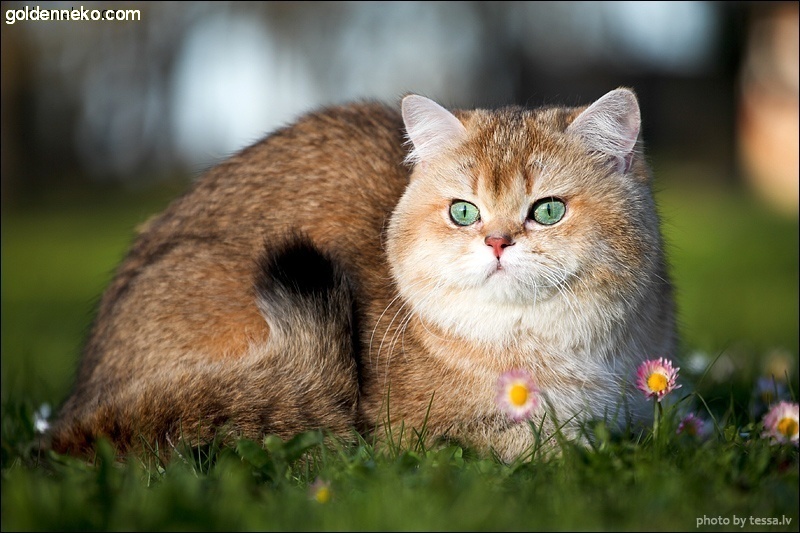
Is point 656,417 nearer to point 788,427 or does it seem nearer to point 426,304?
point 788,427

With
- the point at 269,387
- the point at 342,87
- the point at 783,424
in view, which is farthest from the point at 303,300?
the point at 342,87

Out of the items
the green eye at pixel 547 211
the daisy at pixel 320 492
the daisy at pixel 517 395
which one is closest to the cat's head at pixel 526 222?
the green eye at pixel 547 211

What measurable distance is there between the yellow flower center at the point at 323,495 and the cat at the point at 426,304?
74 centimetres

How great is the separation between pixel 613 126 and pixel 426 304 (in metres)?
1.03

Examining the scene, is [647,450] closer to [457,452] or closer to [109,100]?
[457,452]

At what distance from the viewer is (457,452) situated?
3.16 m

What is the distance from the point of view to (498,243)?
3.12 m

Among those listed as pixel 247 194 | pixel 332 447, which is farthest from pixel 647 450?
pixel 247 194

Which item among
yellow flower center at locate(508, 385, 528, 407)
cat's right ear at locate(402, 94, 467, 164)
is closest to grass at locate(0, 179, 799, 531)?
yellow flower center at locate(508, 385, 528, 407)

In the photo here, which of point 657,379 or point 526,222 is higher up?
point 526,222

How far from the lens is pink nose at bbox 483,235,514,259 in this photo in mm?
3123

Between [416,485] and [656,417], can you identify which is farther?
[656,417]

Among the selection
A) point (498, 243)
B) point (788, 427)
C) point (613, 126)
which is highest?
point (613, 126)

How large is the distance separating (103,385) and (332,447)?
115cm
